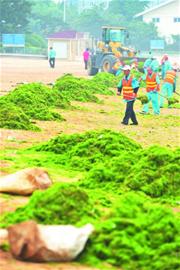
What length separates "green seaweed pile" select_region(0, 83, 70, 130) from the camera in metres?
16.0

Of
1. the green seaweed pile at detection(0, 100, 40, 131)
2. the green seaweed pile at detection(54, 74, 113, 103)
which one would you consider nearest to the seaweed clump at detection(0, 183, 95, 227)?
the green seaweed pile at detection(0, 100, 40, 131)

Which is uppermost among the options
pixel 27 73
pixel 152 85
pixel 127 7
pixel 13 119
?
pixel 127 7

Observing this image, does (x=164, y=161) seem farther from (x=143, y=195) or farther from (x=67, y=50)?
(x=67, y=50)

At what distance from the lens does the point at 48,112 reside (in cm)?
1836

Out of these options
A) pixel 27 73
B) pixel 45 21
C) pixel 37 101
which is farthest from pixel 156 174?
pixel 45 21

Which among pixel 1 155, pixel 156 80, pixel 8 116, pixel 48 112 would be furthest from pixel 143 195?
pixel 156 80

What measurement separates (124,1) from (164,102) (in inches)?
2644

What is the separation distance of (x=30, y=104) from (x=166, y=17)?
75.5 metres

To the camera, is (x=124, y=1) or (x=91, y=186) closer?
(x=91, y=186)

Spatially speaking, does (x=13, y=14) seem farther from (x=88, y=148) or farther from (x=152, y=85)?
(x=88, y=148)

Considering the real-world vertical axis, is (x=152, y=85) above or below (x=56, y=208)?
below

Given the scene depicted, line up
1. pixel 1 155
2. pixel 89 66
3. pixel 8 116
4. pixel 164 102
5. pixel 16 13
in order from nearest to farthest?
pixel 1 155 < pixel 8 116 < pixel 164 102 < pixel 89 66 < pixel 16 13

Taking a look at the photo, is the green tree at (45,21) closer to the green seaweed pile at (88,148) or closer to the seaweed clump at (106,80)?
the seaweed clump at (106,80)

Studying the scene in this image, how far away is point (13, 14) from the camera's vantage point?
6775 cm
